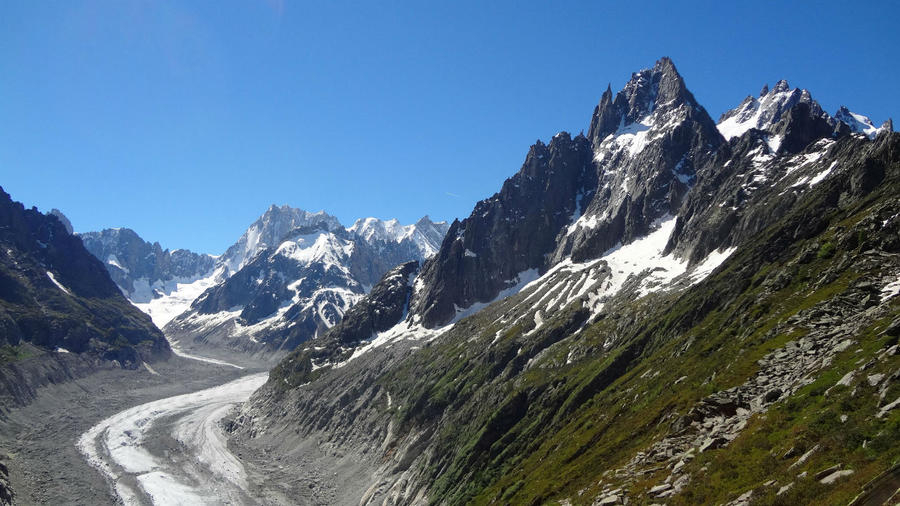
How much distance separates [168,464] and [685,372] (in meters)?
136

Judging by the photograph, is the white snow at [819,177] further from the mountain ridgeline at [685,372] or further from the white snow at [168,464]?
the white snow at [168,464]

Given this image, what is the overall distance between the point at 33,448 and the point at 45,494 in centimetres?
4827

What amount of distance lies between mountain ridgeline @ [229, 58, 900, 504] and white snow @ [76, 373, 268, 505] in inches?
519

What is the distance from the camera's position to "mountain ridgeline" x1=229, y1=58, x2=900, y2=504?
3183 cm

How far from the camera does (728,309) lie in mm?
79188

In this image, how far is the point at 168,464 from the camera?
14088cm

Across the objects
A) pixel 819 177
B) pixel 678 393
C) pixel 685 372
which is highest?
pixel 819 177

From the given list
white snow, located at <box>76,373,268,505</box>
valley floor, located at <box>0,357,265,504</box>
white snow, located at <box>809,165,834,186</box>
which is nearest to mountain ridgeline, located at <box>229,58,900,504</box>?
white snow, located at <box>809,165,834,186</box>

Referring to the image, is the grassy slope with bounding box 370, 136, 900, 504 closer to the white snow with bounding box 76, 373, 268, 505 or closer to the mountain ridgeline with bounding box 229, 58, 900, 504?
the mountain ridgeline with bounding box 229, 58, 900, 504

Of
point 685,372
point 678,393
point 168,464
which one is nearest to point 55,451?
point 168,464

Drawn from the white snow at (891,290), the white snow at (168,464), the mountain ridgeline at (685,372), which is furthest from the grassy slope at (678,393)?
the white snow at (168,464)

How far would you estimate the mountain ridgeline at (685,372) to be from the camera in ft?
104

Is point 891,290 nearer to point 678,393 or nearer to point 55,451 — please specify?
point 678,393

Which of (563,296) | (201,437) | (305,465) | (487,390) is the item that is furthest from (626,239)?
(201,437)
